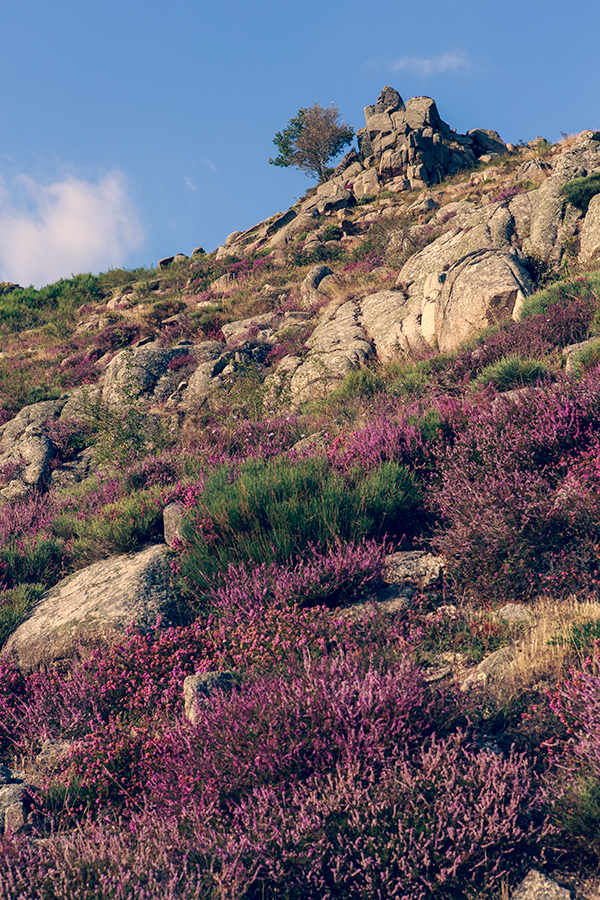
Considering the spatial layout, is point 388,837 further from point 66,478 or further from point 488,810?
point 66,478

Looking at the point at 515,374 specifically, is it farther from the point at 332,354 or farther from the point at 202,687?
the point at 332,354

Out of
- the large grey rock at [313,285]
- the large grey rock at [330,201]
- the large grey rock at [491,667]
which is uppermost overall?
the large grey rock at [330,201]

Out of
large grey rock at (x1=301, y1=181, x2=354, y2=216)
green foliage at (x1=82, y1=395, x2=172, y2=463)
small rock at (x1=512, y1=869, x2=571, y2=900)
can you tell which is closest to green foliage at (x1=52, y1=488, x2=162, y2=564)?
green foliage at (x1=82, y1=395, x2=172, y2=463)

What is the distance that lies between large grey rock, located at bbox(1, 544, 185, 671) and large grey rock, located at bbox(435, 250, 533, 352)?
8.50 metres

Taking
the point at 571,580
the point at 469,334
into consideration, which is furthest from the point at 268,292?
the point at 571,580

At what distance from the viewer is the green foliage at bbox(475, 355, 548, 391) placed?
6.93 meters

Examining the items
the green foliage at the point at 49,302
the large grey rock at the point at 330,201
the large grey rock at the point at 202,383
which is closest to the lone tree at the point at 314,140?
the large grey rock at the point at 330,201

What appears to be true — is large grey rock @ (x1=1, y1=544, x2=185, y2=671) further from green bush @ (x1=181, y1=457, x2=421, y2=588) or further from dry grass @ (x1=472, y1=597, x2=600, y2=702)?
dry grass @ (x1=472, y1=597, x2=600, y2=702)

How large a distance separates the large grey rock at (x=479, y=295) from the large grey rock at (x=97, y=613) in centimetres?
850

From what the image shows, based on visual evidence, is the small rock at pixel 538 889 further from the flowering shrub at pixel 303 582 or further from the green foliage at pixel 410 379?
the green foliage at pixel 410 379

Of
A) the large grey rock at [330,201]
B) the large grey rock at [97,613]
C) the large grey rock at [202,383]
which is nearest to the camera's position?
the large grey rock at [97,613]

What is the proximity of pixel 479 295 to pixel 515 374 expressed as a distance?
501cm

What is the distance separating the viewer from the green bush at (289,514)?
183 inches

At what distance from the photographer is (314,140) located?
58.9 m
